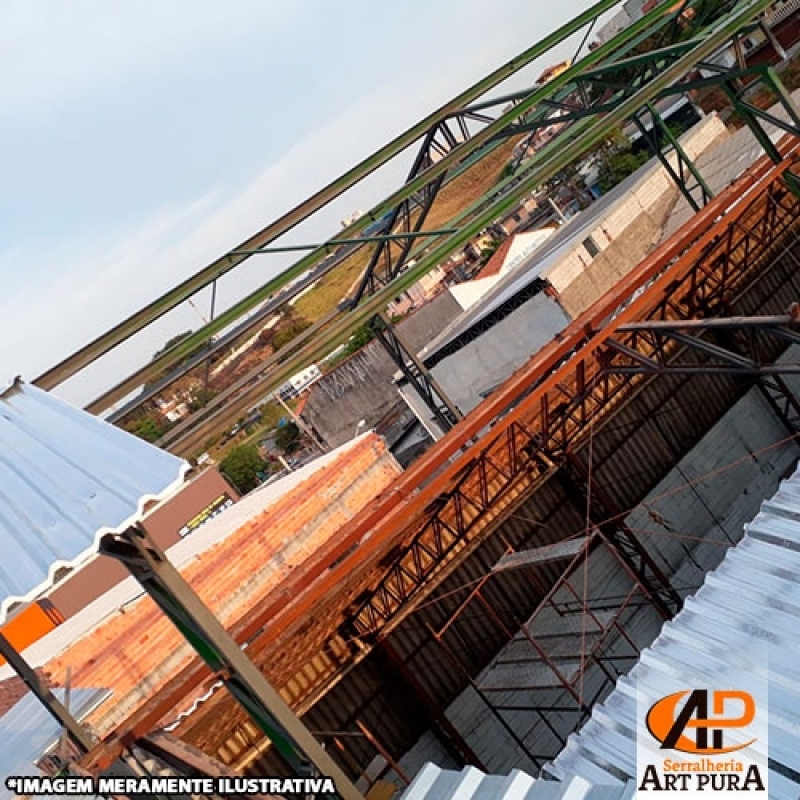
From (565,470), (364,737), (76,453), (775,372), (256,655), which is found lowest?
(364,737)

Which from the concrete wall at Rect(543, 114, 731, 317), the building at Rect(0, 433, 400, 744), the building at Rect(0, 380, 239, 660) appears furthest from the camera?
the concrete wall at Rect(543, 114, 731, 317)

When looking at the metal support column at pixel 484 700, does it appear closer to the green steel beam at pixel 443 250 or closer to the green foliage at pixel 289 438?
the green steel beam at pixel 443 250

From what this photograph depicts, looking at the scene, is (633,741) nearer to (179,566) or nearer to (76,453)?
(76,453)

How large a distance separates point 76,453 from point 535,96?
7.74 meters

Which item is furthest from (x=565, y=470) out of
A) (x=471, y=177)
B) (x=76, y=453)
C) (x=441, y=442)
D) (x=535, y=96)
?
(x=471, y=177)

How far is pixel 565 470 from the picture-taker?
12570 millimetres

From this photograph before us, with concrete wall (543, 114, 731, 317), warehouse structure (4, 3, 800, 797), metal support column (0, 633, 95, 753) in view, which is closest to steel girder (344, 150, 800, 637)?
warehouse structure (4, 3, 800, 797)

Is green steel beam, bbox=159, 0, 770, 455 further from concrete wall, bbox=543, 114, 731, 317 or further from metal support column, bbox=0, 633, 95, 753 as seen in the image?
concrete wall, bbox=543, 114, 731, 317

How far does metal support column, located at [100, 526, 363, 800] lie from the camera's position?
4332 mm

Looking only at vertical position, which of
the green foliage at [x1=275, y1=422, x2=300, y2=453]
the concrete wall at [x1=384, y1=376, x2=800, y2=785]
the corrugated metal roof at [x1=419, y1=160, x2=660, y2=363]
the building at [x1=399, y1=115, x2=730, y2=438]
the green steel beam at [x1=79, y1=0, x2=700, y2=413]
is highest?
the green steel beam at [x1=79, y1=0, x2=700, y2=413]

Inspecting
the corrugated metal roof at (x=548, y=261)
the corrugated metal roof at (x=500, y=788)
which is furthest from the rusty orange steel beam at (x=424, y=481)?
the corrugated metal roof at (x=548, y=261)

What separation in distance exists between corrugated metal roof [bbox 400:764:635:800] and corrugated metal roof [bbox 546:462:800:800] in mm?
335

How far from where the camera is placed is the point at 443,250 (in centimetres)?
848

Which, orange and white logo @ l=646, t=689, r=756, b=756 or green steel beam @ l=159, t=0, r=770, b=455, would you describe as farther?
green steel beam @ l=159, t=0, r=770, b=455
